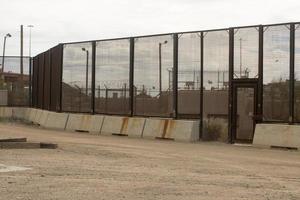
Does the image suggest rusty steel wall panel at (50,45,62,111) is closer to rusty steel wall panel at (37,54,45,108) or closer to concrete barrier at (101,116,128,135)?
rusty steel wall panel at (37,54,45,108)

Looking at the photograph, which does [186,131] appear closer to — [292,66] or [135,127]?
[135,127]

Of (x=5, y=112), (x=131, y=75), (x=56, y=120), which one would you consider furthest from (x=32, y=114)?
(x=131, y=75)

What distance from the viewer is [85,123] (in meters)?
29.0

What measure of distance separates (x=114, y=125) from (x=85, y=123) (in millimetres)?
2235

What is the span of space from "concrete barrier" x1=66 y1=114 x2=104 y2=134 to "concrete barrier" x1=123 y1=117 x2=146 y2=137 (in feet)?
6.59

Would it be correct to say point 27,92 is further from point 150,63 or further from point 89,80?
point 150,63

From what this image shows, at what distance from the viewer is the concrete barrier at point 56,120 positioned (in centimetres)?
3064

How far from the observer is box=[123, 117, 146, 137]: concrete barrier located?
25.9 meters

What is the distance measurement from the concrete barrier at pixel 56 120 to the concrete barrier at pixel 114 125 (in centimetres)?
340

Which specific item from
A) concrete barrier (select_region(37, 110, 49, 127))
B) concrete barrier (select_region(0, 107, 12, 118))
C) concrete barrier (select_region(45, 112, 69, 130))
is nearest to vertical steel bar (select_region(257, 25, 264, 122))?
concrete barrier (select_region(45, 112, 69, 130))

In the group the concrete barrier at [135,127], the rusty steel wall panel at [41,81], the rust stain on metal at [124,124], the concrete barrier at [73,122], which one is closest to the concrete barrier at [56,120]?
the concrete barrier at [73,122]

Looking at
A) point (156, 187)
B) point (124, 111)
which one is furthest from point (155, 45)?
point (156, 187)

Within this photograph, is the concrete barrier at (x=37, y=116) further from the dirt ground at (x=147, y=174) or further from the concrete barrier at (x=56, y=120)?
the dirt ground at (x=147, y=174)

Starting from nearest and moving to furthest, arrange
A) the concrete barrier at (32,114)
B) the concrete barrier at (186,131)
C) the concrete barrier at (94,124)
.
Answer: the concrete barrier at (186,131), the concrete barrier at (94,124), the concrete barrier at (32,114)
